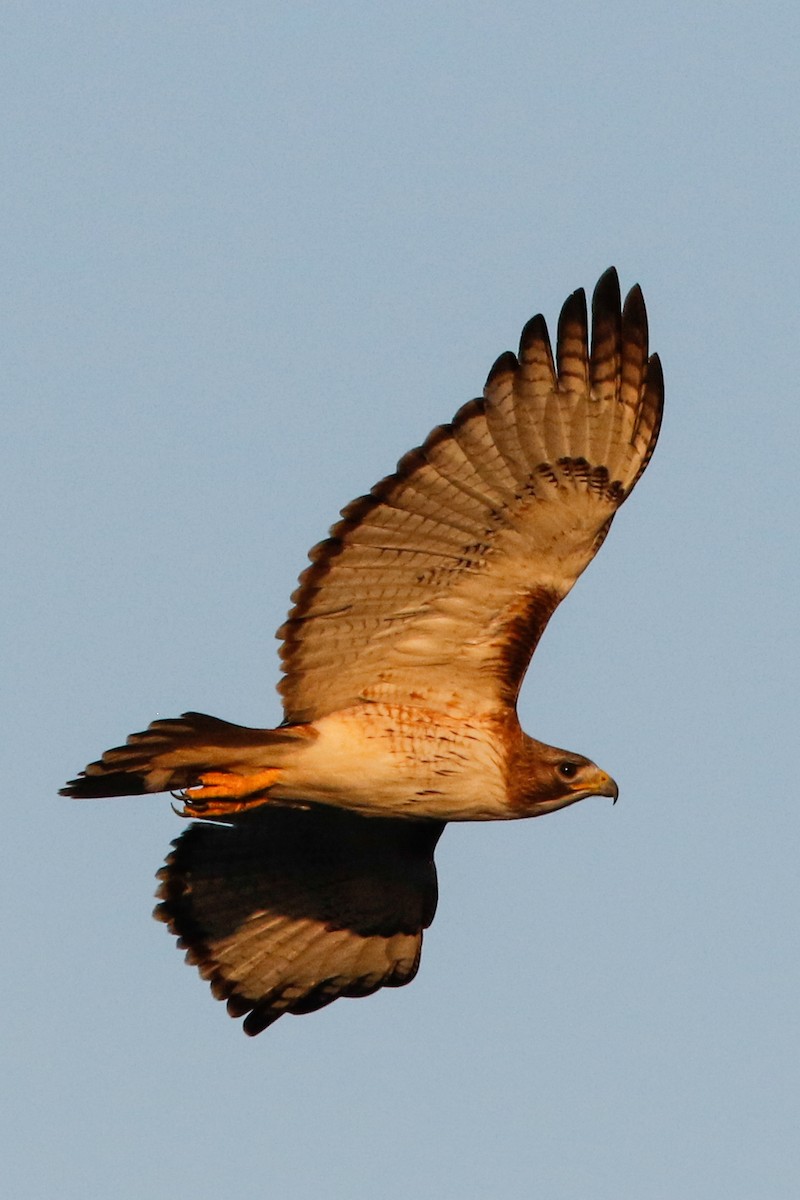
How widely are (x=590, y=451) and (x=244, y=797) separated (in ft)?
7.90

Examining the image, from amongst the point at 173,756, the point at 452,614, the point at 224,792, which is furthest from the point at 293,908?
the point at 452,614

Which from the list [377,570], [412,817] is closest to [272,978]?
[412,817]

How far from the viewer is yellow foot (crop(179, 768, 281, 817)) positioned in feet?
36.0

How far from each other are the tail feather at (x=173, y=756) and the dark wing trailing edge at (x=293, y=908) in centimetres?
152

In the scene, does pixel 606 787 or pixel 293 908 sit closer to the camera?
pixel 606 787

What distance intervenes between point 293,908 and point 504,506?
10.5ft

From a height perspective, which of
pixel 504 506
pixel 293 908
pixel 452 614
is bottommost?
pixel 293 908

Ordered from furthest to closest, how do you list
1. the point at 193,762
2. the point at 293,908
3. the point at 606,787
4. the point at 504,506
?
the point at 293,908
the point at 606,787
the point at 193,762
the point at 504,506

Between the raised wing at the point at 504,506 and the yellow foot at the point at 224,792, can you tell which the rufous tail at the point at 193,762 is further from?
the raised wing at the point at 504,506

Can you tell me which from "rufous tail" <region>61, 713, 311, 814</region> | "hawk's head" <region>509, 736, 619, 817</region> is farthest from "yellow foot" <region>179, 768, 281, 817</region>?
"hawk's head" <region>509, 736, 619, 817</region>

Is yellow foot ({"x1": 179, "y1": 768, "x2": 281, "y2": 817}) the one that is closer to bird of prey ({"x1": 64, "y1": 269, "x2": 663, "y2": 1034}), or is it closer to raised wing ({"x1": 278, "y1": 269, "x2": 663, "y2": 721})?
bird of prey ({"x1": 64, "y1": 269, "x2": 663, "y2": 1034})

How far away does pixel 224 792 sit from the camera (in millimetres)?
10977

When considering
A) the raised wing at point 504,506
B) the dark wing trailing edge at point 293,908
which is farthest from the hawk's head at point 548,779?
the dark wing trailing edge at point 293,908

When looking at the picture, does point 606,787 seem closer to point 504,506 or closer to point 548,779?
point 548,779
